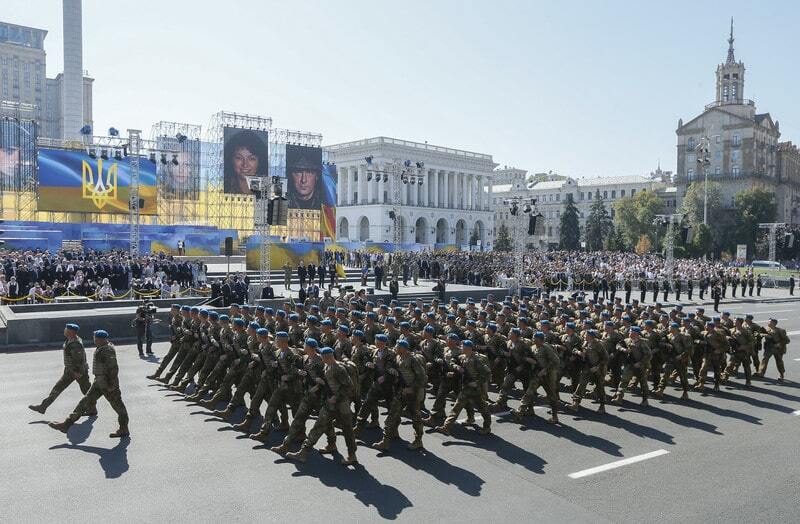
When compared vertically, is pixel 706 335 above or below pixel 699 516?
above

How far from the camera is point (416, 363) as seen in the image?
31.0 ft

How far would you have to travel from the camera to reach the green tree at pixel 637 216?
8075 centimetres

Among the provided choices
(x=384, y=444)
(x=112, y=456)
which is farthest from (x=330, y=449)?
(x=112, y=456)

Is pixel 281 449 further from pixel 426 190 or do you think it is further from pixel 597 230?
pixel 426 190

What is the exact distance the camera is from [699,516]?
279 inches

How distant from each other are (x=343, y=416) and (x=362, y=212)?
269ft

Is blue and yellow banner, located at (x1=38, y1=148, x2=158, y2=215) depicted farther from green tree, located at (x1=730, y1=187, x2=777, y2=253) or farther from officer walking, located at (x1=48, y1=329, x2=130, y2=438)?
green tree, located at (x1=730, y1=187, x2=777, y2=253)

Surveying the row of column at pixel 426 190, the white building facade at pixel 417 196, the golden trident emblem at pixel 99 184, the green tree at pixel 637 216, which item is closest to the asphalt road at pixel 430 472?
the golden trident emblem at pixel 99 184

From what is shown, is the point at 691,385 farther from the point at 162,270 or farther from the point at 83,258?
the point at 83,258

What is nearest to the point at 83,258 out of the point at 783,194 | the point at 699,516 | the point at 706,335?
the point at 706,335

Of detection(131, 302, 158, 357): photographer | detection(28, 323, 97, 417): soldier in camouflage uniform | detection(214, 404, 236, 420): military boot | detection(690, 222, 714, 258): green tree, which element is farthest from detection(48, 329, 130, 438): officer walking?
detection(690, 222, 714, 258): green tree

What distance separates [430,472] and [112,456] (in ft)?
14.5

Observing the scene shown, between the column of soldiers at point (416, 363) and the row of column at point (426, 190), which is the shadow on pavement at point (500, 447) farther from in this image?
the row of column at point (426, 190)

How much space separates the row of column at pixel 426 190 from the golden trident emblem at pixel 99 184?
45010 mm
